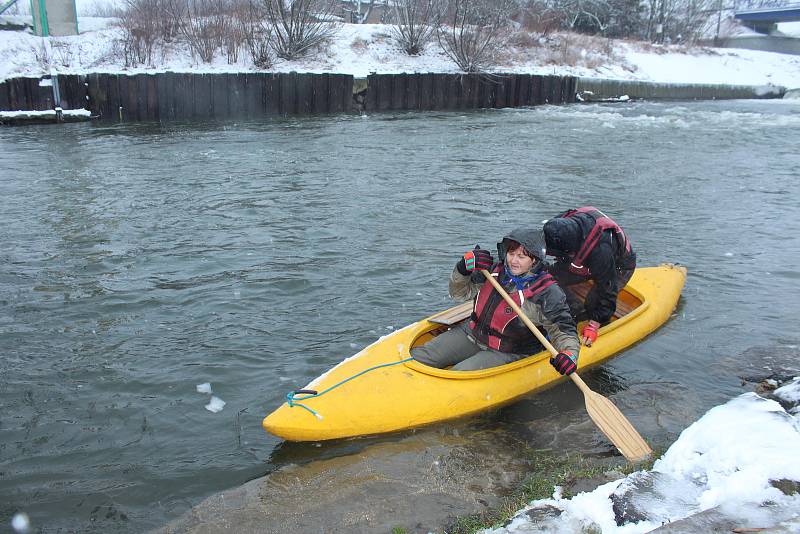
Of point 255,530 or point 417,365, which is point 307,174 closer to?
point 417,365

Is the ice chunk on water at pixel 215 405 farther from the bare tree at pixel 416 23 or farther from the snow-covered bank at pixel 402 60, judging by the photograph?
the bare tree at pixel 416 23

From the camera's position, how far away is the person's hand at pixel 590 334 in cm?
480

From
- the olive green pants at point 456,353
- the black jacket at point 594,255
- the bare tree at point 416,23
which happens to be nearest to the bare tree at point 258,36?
the bare tree at point 416,23

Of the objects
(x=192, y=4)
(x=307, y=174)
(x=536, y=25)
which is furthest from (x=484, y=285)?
(x=536, y=25)

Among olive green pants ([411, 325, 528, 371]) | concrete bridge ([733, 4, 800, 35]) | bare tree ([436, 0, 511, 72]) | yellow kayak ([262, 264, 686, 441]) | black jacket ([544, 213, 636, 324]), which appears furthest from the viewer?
concrete bridge ([733, 4, 800, 35])

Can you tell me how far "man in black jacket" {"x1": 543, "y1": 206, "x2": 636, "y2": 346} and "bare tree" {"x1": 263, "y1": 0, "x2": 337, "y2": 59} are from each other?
59.6 feet

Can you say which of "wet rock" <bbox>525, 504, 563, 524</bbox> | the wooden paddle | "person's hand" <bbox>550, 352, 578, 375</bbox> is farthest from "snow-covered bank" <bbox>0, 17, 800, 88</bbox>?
"wet rock" <bbox>525, 504, 563, 524</bbox>

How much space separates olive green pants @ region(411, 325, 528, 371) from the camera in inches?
179

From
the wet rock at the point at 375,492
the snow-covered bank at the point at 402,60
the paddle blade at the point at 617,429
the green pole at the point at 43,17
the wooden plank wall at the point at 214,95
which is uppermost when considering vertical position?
the green pole at the point at 43,17

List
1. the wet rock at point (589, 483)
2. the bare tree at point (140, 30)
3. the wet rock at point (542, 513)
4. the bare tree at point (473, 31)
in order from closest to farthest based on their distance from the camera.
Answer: the wet rock at point (542, 513) → the wet rock at point (589, 483) → the bare tree at point (140, 30) → the bare tree at point (473, 31)

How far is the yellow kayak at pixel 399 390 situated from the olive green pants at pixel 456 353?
94 millimetres

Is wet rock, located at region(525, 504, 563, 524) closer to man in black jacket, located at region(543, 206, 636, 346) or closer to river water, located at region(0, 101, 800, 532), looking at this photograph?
river water, located at region(0, 101, 800, 532)

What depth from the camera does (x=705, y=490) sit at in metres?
2.85

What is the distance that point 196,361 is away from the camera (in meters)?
4.98
